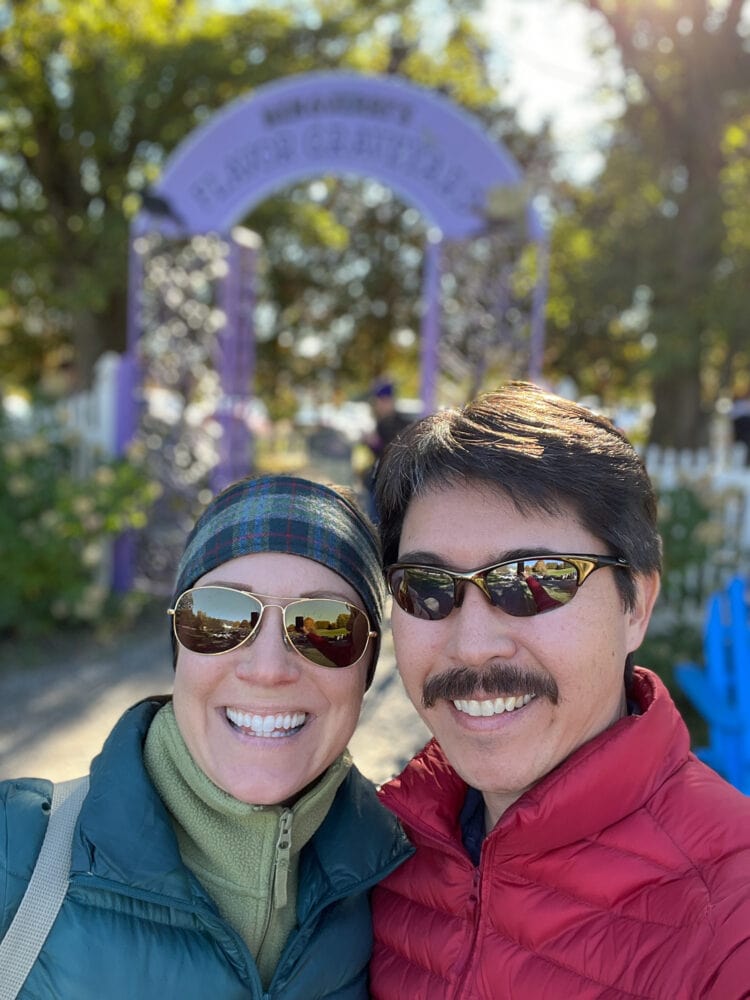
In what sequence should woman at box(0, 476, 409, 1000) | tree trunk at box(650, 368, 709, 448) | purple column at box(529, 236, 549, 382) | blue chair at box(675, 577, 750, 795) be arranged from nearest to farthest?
woman at box(0, 476, 409, 1000), blue chair at box(675, 577, 750, 795), purple column at box(529, 236, 549, 382), tree trunk at box(650, 368, 709, 448)

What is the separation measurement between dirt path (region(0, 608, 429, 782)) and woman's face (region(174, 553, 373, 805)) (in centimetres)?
86

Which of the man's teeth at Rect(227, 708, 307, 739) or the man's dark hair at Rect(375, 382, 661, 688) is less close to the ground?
the man's dark hair at Rect(375, 382, 661, 688)

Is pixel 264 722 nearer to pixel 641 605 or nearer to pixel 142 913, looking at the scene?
pixel 142 913

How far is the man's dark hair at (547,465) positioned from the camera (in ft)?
5.10

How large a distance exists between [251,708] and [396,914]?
0.44 meters

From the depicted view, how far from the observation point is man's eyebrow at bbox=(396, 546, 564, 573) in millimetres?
1522

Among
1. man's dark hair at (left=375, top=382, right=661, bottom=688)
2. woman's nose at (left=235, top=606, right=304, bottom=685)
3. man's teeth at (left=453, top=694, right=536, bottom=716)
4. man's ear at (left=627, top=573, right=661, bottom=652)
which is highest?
man's dark hair at (left=375, top=382, right=661, bottom=688)

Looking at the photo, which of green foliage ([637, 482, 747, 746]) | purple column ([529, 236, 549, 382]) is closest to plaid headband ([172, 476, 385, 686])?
green foliage ([637, 482, 747, 746])

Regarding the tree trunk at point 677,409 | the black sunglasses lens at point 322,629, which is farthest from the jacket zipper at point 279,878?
the tree trunk at point 677,409

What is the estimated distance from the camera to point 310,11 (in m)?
17.5

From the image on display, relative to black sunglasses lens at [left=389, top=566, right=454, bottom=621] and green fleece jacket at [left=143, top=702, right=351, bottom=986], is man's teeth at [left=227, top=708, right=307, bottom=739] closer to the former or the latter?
green fleece jacket at [left=143, top=702, right=351, bottom=986]

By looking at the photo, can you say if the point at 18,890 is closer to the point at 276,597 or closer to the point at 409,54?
the point at 276,597

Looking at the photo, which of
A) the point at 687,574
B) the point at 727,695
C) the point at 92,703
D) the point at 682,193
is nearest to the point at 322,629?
the point at 727,695

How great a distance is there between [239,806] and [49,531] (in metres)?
5.05
